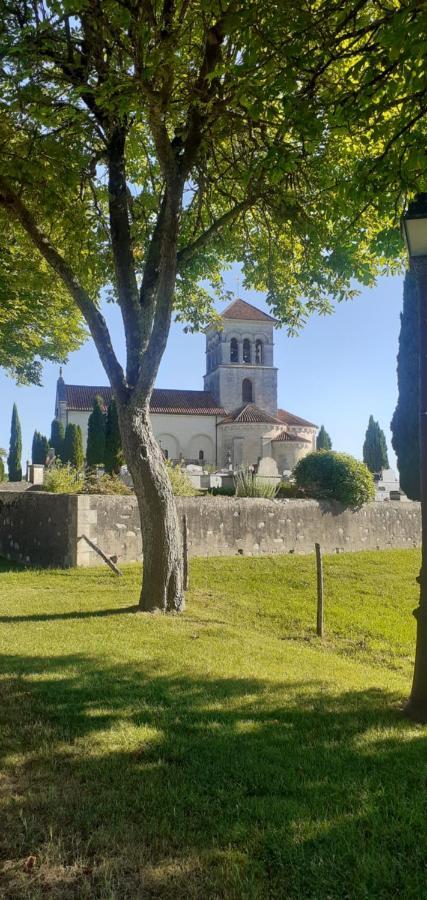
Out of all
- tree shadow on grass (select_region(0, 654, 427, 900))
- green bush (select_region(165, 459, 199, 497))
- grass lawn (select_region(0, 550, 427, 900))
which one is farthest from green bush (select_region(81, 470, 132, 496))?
tree shadow on grass (select_region(0, 654, 427, 900))

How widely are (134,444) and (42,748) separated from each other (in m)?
5.13

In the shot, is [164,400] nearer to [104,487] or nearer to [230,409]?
[230,409]

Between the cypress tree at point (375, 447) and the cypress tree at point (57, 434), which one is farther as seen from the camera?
the cypress tree at point (375, 447)

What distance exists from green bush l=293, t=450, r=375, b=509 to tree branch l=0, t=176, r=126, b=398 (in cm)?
932

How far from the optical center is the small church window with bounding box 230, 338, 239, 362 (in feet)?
195

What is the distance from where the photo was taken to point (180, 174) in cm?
819

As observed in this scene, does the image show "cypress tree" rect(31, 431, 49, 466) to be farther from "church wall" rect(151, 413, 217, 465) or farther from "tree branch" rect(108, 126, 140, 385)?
"tree branch" rect(108, 126, 140, 385)

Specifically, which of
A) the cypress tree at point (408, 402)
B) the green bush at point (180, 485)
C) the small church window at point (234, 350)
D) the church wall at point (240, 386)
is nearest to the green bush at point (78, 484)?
the green bush at point (180, 485)

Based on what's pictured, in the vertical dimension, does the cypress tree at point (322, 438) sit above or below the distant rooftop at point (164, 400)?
below

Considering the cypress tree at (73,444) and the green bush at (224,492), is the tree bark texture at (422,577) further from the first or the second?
the cypress tree at (73,444)

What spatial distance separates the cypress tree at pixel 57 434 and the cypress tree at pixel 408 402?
37.3 m

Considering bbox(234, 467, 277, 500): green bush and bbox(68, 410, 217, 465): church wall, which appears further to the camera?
bbox(68, 410, 217, 465): church wall

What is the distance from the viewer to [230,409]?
58.6m

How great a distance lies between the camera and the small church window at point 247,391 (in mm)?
59438
